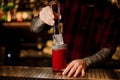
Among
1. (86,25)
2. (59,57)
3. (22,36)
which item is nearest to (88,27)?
(86,25)

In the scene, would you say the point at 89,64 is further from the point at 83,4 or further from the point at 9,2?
the point at 9,2

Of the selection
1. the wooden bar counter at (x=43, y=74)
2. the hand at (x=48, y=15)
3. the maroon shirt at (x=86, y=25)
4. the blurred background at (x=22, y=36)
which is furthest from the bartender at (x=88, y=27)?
the blurred background at (x=22, y=36)

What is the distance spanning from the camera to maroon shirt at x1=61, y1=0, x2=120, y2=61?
77.8 inches

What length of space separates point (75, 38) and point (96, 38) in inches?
7.3

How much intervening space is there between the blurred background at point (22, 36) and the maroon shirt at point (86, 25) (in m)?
1.02

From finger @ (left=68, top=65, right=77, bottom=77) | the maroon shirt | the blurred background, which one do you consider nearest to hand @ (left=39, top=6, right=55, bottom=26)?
finger @ (left=68, top=65, right=77, bottom=77)

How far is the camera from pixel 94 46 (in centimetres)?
207

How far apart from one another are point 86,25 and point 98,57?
0.48 meters

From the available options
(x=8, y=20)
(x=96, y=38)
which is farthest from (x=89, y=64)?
(x=8, y=20)

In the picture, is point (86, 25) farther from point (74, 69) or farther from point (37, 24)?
point (74, 69)

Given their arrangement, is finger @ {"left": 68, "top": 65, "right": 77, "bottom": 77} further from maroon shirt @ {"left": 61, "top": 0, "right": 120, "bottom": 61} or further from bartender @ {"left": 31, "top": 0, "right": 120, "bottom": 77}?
maroon shirt @ {"left": 61, "top": 0, "right": 120, "bottom": 61}

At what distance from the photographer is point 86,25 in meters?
2.06

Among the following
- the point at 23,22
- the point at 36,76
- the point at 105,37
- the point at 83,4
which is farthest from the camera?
the point at 23,22

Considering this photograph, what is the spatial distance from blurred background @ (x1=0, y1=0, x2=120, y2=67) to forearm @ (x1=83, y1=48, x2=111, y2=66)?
4.67 feet
